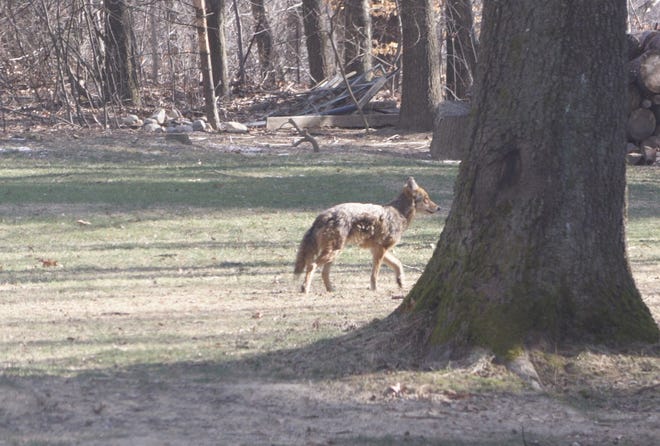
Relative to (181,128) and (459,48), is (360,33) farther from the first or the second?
(181,128)

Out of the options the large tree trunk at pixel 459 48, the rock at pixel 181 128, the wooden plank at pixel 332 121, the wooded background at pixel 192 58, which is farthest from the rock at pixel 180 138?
the large tree trunk at pixel 459 48

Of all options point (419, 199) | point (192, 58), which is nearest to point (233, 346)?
point (419, 199)

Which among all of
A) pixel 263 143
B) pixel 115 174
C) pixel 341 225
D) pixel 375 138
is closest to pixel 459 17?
pixel 375 138

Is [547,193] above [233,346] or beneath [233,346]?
above

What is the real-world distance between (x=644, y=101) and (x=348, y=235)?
549 inches

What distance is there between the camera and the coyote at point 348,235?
437 inches

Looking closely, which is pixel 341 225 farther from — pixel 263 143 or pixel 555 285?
pixel 263 143

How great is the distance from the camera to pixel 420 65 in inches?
1072

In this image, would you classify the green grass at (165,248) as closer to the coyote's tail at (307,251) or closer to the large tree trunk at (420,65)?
the coyote's tail at (307,251)

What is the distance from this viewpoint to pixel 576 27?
7227mm

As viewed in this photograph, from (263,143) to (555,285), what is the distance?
18.8 metres

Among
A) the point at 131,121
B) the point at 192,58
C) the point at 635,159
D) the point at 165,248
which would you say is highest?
the point at 192,58

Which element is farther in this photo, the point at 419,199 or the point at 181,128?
the point at 181,128

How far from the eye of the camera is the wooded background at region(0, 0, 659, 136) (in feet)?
87.2
